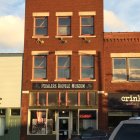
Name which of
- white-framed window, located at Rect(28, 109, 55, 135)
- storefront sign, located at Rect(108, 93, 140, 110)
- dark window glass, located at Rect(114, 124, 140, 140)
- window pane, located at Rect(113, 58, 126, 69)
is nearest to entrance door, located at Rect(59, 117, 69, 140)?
white-framed window, located at Rect(28, 109, 55, 135)

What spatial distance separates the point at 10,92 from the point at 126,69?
993 cm

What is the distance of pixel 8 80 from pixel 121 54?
9.78 meters

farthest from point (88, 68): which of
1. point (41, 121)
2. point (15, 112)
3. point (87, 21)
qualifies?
point (15, 112)

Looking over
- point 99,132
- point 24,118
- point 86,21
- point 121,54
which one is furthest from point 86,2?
point 99,132

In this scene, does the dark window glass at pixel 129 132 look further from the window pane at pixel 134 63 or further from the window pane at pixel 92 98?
the window pane at pixel 134 63

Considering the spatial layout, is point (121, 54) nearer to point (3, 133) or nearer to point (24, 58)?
point (24, 58)

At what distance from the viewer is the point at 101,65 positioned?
34.1 metres

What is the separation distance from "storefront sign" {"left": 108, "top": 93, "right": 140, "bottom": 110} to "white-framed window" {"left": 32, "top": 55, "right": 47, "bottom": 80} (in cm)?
585

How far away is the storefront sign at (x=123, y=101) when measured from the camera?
3356cm

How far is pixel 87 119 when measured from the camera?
3359cm

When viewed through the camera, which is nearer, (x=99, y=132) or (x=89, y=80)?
(x=99, y=132)

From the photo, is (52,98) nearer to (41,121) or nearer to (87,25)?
(41,121)

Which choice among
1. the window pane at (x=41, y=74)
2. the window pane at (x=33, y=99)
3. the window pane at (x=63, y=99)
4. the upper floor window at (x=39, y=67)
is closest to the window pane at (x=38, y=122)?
the window pane at (x=33, y=99)

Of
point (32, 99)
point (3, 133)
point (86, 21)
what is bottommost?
point (3, 133)
